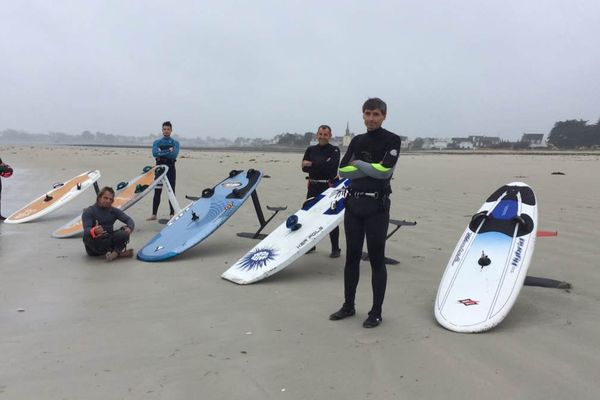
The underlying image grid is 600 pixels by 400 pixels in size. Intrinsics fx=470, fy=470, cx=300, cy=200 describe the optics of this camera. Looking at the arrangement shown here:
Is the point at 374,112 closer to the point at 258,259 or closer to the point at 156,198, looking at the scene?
the point at 258,259

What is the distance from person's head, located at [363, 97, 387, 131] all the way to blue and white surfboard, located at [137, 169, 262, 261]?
2.94m

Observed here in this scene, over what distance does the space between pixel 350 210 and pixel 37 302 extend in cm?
275

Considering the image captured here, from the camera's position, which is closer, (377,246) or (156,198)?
(377,246)

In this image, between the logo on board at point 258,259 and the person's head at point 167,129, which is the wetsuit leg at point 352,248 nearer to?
the logo on board at point 258,259

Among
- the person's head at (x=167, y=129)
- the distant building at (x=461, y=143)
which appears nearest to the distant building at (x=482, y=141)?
the distant building at (x=461, y=143)

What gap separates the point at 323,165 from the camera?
5891mm

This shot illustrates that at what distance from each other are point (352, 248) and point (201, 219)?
→ 3.08m

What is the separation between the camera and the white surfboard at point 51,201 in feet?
25.8

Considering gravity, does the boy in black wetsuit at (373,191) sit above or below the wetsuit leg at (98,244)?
above

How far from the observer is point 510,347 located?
3027mm

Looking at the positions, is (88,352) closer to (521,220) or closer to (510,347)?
(510,347)

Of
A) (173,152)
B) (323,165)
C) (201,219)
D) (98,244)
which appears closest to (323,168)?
(323,165)

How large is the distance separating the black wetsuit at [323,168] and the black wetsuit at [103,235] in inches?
91.7

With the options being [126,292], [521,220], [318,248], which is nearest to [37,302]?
[126,292]
